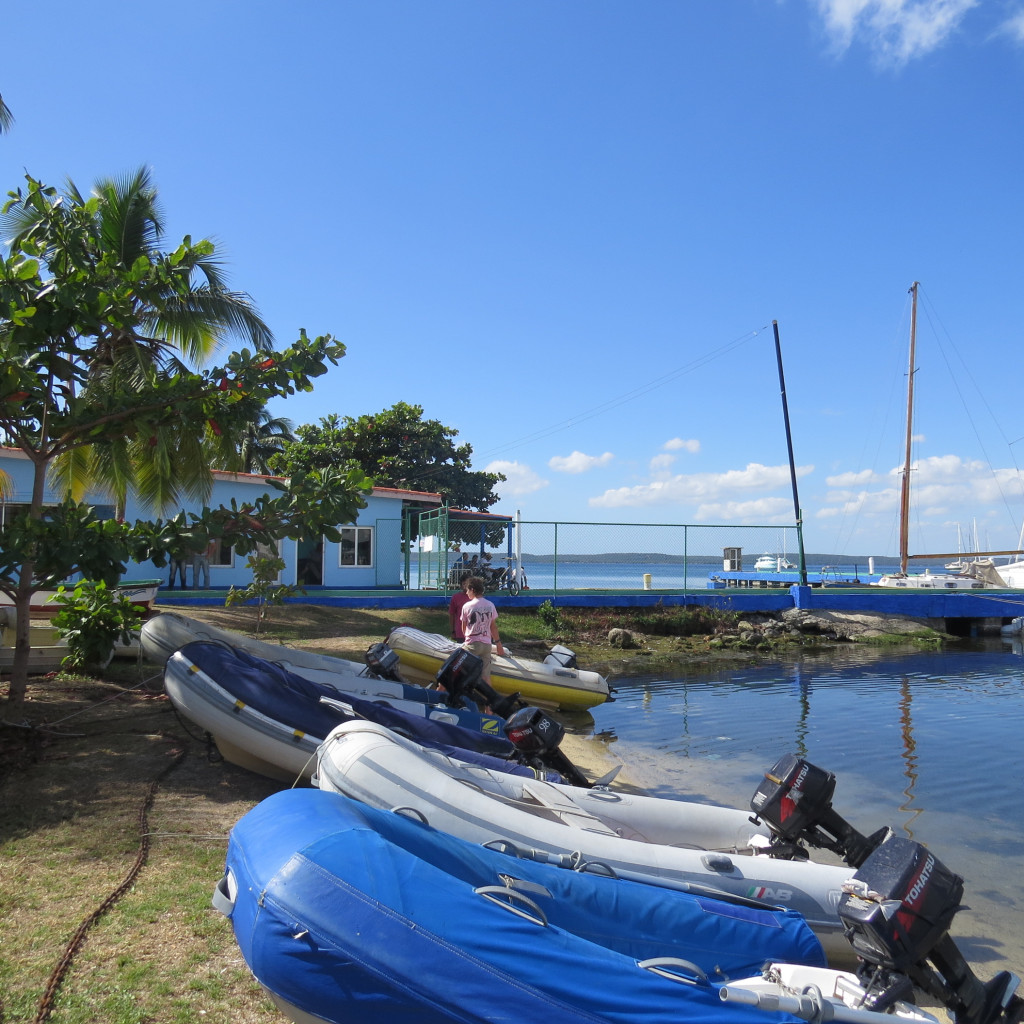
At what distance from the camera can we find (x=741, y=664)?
685 inches

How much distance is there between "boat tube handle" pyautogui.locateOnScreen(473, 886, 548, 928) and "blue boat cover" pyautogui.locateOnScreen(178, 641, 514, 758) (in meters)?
3.43

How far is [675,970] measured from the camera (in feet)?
10.2

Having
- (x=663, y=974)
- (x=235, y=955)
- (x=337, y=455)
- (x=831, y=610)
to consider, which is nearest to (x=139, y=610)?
(x=235, y=955)

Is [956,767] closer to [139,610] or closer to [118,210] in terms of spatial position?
[139,610]

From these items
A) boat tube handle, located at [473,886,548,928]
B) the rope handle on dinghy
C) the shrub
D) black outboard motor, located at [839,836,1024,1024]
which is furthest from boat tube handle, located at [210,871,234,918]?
the shrub

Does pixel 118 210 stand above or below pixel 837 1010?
above

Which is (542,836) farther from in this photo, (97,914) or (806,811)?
(97,914)

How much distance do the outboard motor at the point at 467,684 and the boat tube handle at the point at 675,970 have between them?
5.53m

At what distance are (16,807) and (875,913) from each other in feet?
16.8

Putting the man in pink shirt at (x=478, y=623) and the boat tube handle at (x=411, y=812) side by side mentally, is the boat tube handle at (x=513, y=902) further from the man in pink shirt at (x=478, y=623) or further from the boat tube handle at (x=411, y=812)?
the man in pink shirt at (x=478, y=623)

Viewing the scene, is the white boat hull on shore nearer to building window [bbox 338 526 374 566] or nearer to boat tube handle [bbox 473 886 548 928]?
boat tube handle [bbox 473 886 548 928]

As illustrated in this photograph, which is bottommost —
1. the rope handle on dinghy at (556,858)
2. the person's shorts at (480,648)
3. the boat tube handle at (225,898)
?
the rope handle on dinghy at (556,858)

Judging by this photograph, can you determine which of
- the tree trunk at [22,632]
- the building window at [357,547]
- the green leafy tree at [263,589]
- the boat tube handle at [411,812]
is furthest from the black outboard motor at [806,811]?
the building window at [357,547]

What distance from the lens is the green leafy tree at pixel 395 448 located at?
29469mm
